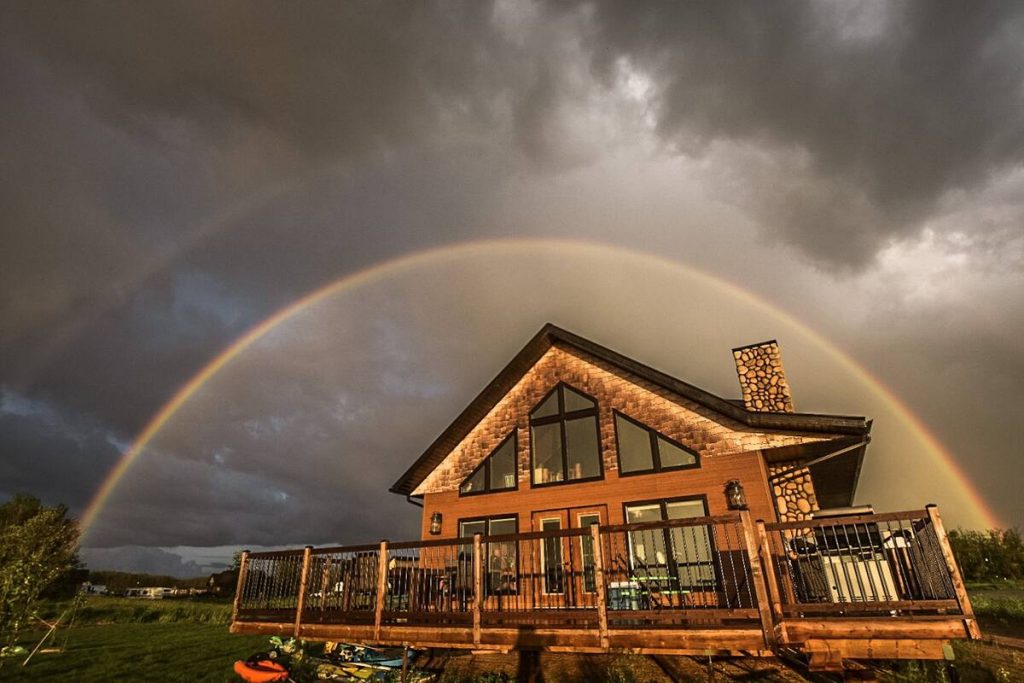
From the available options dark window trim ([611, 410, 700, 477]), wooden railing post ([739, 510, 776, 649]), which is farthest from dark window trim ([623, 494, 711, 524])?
wooden railing post ([739, 510, 776, 649])

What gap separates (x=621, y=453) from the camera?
1265 cm

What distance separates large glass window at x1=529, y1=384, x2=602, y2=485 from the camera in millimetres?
13117

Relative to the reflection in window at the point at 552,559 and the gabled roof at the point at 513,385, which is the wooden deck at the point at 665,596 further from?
the gabled roof at the point at 513,385

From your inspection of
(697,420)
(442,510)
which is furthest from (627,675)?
(442,510)

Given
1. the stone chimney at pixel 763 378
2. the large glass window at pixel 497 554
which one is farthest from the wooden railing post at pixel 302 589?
the stone chimney at pixel 763 378

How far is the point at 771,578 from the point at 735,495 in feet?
13.8

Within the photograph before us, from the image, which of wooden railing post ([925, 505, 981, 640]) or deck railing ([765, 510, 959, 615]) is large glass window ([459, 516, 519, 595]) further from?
wooden railing post ([925, 505, 981, 640])

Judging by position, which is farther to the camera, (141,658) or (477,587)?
(141,658)

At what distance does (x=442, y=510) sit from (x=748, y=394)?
31.4 feet

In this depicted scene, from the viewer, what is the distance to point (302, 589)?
10062 mm

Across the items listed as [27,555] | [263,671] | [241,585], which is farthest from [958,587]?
[27,555]

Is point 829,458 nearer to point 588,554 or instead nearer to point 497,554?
point 588,554

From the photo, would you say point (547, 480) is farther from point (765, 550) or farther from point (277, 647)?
point (277, 647)

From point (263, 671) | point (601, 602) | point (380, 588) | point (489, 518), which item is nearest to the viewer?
point (601, 602)
